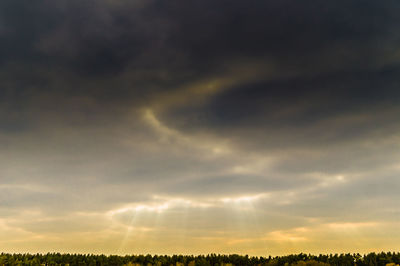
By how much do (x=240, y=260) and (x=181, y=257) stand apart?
3033 millimetres

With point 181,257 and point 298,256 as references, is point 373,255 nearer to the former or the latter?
point 298,256

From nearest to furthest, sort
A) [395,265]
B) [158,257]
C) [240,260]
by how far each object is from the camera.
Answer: [395,265] < [240,260] < [158,257]

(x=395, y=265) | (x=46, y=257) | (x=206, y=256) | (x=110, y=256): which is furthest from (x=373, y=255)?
(x=46, y=257)

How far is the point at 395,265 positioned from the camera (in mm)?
15242

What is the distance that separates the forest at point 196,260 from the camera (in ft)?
53.6

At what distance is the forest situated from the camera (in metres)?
16.3

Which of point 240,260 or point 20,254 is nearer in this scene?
point 240,260

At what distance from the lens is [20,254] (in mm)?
20047

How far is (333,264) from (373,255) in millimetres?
1845

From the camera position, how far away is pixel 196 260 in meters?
17.9

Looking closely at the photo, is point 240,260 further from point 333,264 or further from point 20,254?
point 20,254

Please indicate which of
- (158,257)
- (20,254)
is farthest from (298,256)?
(20,254)

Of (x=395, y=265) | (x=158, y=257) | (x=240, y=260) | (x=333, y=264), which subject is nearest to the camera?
(x=395, y=265)

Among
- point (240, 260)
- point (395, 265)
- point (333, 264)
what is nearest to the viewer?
point (395, 265)
